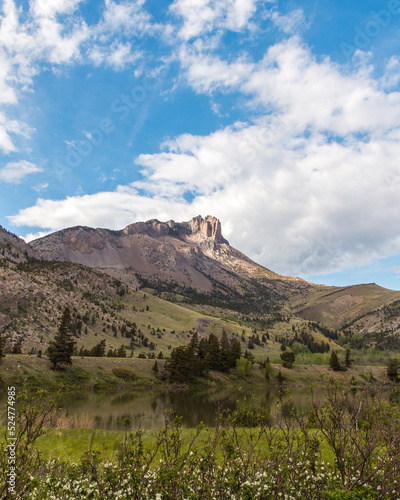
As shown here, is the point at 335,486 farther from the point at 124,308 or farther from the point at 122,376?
the point at 124,308

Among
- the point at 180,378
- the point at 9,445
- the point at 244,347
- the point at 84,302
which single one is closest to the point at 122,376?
the point at 180,378

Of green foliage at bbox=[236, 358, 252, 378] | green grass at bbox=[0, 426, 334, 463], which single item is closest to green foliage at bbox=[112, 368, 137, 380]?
green foliage at bbox=[236, 358, 252, 378]

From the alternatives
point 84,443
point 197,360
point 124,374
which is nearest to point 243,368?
point 197,360

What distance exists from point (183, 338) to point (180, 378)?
8213 centimetres

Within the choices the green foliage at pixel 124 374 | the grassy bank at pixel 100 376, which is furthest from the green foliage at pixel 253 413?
the green foliage at pixel 124 374

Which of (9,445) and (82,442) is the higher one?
(9,445)

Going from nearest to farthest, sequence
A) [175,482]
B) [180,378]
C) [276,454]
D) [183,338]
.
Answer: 1. [175,482]
2. [276,454]
3. [180,378]
4. [183,338]

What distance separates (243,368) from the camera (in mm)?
86875

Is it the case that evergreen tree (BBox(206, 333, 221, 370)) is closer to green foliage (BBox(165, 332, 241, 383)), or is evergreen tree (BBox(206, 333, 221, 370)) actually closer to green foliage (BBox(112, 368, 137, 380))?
green foliage (BBox(165, 332, 241, 383))

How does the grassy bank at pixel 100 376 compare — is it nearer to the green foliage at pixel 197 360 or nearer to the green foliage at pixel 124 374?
the green foliage at pixel 124 374

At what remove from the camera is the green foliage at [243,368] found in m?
87.1

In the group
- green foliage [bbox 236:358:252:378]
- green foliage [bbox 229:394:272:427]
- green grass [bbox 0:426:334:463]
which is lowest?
green foliage [bbox 236:358:252:378]

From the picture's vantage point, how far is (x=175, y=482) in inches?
227

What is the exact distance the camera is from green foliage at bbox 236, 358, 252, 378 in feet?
286
